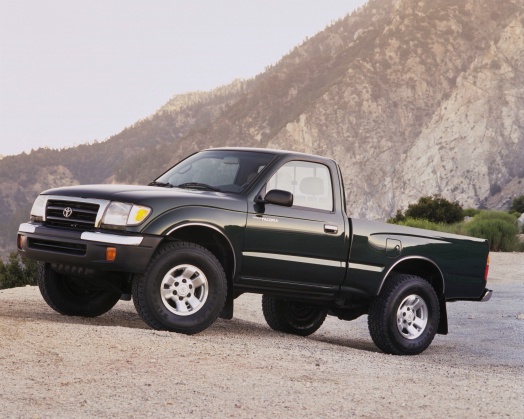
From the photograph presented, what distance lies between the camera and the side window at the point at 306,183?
984 centimetres

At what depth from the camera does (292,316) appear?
1204 centimetres

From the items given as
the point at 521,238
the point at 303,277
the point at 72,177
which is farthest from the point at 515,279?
the point at 72,177

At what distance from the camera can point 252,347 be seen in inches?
350

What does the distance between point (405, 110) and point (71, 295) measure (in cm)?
7772

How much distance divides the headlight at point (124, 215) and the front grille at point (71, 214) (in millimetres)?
159

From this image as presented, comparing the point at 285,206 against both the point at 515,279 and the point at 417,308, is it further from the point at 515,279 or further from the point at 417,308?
the point at 515,279

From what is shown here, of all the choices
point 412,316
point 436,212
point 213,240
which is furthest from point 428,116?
point 213,240

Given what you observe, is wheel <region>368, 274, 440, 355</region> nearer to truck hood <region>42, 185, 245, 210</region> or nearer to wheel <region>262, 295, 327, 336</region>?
wheel <region>262, 295, 327, 336</region>

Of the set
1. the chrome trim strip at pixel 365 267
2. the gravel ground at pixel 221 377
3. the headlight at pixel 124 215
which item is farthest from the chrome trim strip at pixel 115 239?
the chrome trim strip at pixel 365 267

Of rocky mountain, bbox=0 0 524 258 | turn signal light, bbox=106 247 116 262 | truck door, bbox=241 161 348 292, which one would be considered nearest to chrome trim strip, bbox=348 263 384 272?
truck door, bbox=241 161 348 292

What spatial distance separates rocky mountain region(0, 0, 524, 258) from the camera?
71.9m

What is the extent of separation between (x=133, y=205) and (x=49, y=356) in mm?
1738

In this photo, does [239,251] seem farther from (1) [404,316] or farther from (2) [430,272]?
(2) [430,272]

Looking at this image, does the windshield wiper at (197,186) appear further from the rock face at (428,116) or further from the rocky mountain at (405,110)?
the rocky mountain at (405,110)
